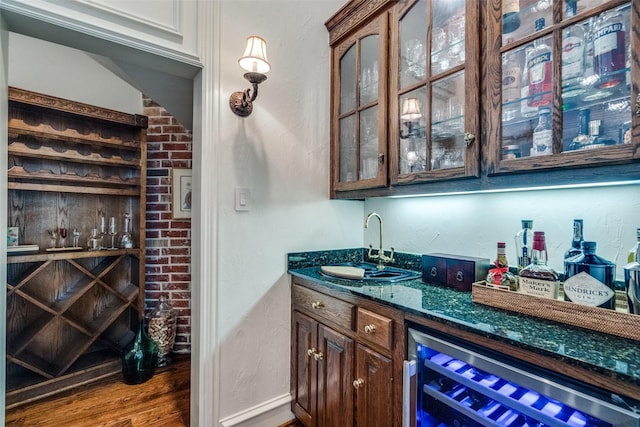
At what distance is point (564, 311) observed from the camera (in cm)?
89

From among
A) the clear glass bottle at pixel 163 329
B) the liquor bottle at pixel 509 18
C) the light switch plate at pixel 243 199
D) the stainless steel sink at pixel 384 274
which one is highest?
the liquor bottle at pixel 509 18

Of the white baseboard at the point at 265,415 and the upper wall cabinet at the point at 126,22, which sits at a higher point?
the upper wall cabinet at the point at 126,22

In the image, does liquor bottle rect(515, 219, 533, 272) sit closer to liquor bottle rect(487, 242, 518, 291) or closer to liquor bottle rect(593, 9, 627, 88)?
liquor bottle rect(487, 242, 518, 291)

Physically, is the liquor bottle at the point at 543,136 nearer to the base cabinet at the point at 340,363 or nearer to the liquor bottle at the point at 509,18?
the liquor bottle at the point at 509,18

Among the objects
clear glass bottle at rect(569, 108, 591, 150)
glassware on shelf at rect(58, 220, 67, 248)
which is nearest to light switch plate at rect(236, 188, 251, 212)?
clear glass bottle at rect(569, 108, 591, 150)

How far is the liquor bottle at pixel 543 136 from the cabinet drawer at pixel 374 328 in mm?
791

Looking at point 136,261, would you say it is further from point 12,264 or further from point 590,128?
point 590,128

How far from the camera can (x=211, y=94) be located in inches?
61.7

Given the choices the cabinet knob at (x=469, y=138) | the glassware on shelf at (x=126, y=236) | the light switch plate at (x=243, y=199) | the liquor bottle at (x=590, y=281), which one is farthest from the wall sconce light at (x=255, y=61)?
the glassware on shelf at (x=126, y=236)

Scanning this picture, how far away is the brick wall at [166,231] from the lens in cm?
267

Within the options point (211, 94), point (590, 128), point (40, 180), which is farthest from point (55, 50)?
point (590, 128)

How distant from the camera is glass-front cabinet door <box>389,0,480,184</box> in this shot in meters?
1.19

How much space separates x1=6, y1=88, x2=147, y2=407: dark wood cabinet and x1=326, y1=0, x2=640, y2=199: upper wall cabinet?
1953 mm

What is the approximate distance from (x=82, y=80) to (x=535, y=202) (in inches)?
130
